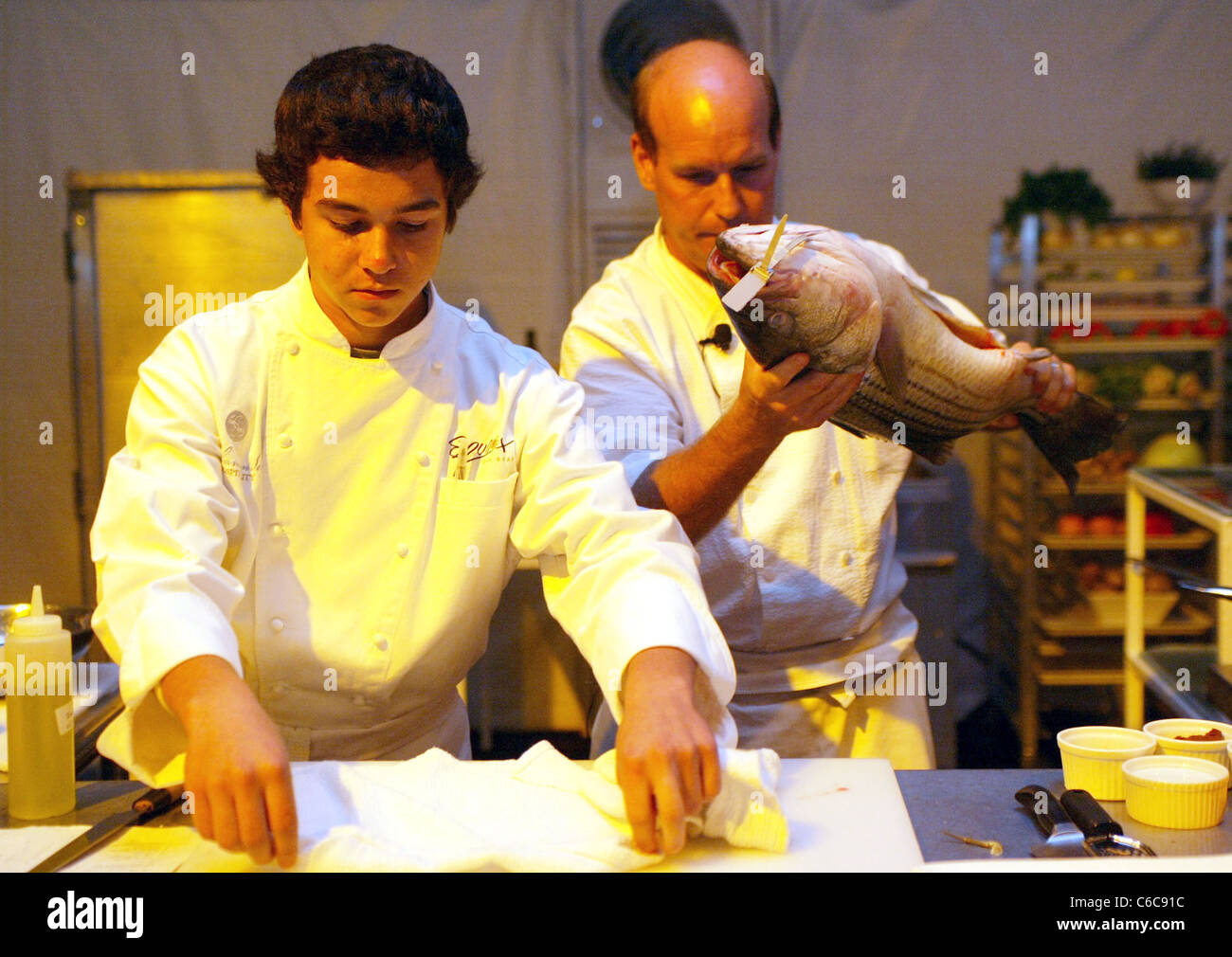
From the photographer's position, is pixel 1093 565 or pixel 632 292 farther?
pixel 1093 565

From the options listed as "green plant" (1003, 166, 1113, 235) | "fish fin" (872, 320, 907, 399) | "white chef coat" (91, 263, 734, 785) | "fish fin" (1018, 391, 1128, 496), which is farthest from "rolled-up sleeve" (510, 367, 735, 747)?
"green plant" (1003, 166, 1113, 235)

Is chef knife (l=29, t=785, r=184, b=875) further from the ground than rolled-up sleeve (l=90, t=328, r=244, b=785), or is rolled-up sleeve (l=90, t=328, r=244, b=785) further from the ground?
rolled-up sleeve (l=90, t=328, r=244, b=785)

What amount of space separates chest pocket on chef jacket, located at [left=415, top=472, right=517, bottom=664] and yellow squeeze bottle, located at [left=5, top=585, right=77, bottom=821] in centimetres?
43

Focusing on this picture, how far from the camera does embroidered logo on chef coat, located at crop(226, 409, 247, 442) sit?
1481mm

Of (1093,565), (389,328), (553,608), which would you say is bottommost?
(1093,565)

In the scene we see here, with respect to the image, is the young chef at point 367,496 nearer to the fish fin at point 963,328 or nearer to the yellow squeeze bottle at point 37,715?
the yellow squeeze bottle at point 37,715

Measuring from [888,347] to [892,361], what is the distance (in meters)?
0.02

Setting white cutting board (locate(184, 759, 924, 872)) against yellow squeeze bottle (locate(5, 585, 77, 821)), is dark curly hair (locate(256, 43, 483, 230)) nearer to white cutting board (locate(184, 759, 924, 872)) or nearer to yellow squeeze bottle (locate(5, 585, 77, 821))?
yellow squeeze bottle (locate(5, 585, 77, 821))

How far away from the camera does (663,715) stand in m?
1.21

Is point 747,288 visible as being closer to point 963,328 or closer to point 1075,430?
point 963,328

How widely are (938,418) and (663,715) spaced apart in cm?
69

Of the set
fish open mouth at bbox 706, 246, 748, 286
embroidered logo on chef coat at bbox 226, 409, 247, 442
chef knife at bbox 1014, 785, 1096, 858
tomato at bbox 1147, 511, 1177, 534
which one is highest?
fish open mouth at bbox 706, 246, 748, 286

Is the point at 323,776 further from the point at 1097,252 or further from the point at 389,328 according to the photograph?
the point at 1097,252

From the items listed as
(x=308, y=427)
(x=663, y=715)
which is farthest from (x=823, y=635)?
(x=308, y=427)
